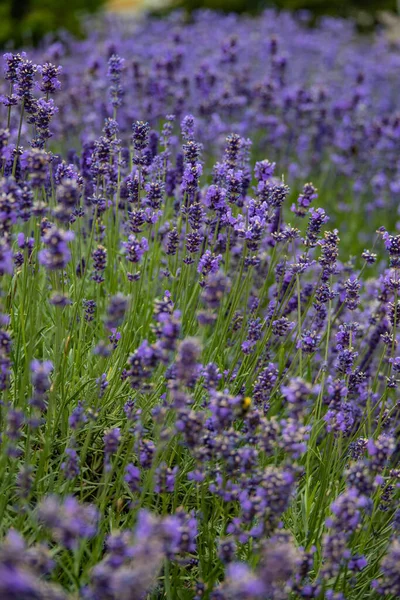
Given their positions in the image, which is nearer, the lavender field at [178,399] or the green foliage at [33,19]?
the lavender field at [178,399]

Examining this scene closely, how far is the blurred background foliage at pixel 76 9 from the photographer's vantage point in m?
11.8

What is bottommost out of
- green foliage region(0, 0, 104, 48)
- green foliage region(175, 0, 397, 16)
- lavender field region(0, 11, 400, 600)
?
lavender field region(0, 11, 400, 600)

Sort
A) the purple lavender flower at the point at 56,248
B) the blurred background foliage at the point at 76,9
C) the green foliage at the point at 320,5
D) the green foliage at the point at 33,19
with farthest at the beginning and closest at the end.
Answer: the green foliage at the point at 320,5
the blurred background foliage at the point at 76,9
the green foliage at the point at 33,19
the purple lavender flower at the point at 56,248

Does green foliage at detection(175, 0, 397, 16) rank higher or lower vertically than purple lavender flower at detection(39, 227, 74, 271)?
higher

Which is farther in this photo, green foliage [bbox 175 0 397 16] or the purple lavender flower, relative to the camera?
green foliage [bbox 175 0 397 16]

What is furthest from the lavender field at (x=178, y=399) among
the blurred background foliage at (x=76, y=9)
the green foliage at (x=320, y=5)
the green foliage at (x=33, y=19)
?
the green foliage at (x=320, y=5)

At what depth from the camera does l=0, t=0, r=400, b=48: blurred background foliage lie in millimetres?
11805

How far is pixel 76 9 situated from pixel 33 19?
1.55 meters

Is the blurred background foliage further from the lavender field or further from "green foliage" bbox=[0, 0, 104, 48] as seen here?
the lavender field

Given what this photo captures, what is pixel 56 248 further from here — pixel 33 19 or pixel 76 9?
pixel 76 9

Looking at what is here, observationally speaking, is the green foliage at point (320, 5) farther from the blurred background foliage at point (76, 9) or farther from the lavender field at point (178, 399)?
the lavender field at point (178, 399)

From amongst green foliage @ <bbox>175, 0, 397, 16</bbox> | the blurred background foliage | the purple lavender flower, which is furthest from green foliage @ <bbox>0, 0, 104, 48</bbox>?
the purple lavender flower

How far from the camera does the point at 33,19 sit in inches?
459

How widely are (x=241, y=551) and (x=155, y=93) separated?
4.21m
